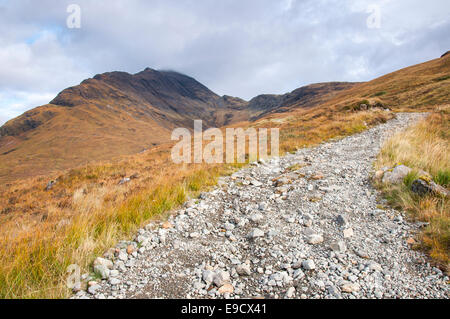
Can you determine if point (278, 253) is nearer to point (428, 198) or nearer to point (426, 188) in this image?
point (428, 198)

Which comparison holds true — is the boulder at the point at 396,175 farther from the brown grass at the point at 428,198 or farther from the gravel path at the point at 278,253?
the gravel path at the point at 278,253

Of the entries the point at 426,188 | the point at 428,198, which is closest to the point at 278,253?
the point at 428,198

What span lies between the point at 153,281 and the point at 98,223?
6.74 feet

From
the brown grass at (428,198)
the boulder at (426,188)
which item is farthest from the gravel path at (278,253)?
the boulder at (426,188)

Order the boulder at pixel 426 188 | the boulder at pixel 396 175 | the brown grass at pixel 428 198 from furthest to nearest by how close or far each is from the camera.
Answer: the boulder at pixel 396 175 < the boulder at pixel 426 188 < the brown grass at pixel 428 198

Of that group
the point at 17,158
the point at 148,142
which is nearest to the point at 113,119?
the point at 148,142

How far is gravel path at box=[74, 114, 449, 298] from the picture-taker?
2621mm

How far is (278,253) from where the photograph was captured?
339 centimetres

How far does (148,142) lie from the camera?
152500 mm

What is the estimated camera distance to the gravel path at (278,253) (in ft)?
8.60

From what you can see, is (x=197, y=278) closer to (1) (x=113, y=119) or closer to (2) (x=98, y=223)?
(2) (x=98, y=223)

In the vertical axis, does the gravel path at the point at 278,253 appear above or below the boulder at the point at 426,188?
below

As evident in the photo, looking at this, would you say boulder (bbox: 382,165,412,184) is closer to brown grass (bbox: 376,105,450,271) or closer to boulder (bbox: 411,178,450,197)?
brown grass (bbox: 376,105,450,271)

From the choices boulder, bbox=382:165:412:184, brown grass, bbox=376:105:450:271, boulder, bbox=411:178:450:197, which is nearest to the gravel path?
brown grass, bbox=376:105:450:271
